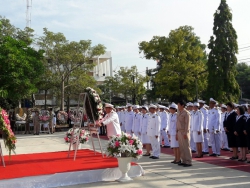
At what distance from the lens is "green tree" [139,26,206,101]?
29.5 meters

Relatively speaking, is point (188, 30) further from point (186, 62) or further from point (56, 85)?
point (56, 85)

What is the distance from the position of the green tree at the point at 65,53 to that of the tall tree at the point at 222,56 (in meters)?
10.1

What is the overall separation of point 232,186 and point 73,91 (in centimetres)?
2480

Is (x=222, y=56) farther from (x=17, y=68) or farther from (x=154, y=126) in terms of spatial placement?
(x=154, y=126)

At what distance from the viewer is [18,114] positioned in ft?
78.4

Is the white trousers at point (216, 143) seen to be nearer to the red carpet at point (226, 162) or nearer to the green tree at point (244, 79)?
the red carpet at point (226, 162)

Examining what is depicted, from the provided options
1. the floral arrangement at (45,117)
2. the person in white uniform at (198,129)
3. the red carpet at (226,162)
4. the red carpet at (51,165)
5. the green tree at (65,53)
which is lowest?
the red carpet at (226,162)

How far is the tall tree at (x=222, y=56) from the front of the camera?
30078mm

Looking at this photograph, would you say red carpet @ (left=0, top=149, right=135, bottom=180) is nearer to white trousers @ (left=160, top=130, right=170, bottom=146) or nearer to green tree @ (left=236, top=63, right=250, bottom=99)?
white trousers @ (left=160, top=130, right=170, bottom=146)

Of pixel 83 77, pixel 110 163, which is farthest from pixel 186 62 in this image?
pixel 110 163

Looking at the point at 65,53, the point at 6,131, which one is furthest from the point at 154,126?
the point at 65,53

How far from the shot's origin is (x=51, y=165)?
26.5 ft

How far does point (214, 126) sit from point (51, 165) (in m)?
5.72

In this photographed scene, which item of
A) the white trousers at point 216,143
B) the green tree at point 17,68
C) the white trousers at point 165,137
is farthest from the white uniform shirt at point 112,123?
the green tree at point 17,68
